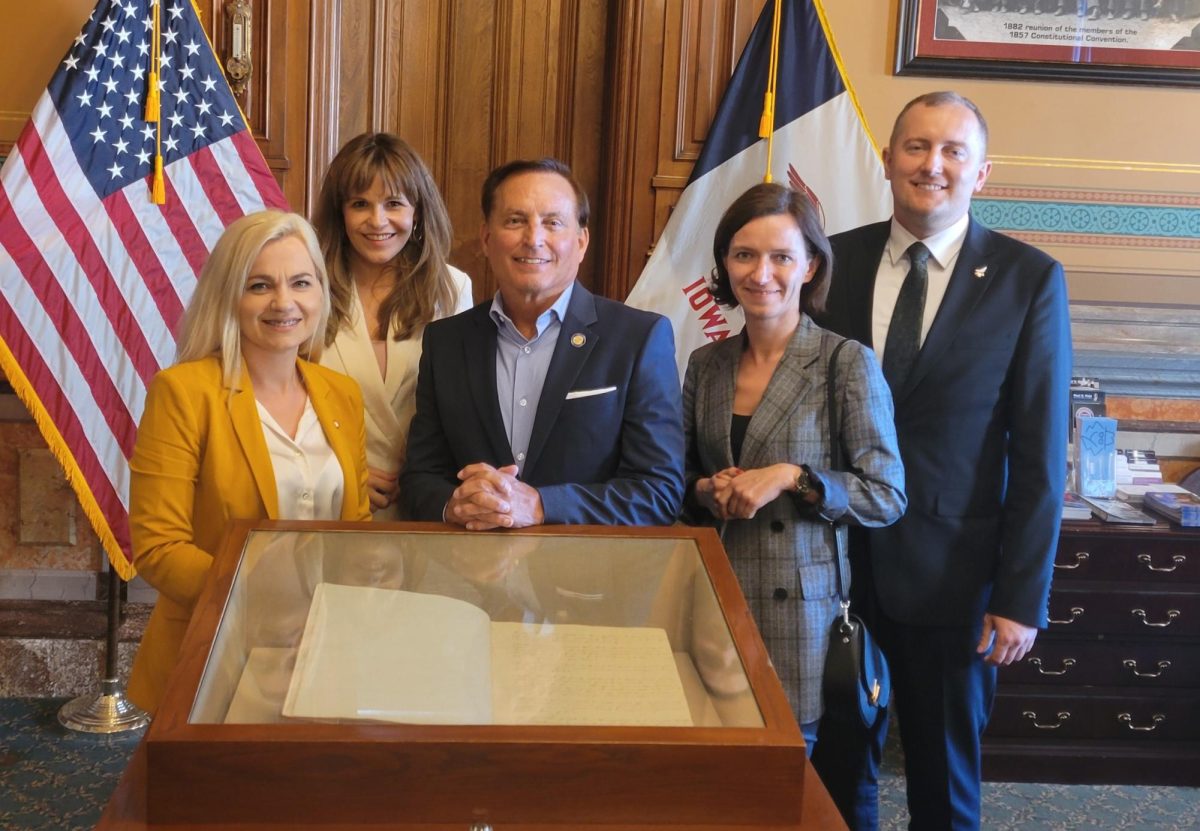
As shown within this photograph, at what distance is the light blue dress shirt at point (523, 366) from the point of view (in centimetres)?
224

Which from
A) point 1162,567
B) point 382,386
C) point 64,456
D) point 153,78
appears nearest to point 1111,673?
point 1162,567

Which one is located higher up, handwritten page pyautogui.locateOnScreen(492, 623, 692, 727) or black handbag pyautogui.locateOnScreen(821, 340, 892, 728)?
handwritten page pyautogui.locateOnScreen(492, 623, 692, 727)

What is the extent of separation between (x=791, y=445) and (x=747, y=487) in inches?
7.1

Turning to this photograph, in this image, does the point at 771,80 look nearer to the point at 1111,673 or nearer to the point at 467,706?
the point at 1111,673

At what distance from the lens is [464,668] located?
125 centimetres

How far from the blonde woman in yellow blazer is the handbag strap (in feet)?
2.95

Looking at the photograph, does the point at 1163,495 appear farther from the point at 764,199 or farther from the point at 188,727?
the point at 188,727

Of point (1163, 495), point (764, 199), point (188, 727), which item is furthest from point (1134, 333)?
point (188, 727)

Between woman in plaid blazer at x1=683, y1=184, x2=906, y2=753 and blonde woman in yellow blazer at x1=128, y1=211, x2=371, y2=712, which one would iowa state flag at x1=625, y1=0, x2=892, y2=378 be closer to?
woman in plaid blazer at x1=683, y1=184, x2=906, y2=753

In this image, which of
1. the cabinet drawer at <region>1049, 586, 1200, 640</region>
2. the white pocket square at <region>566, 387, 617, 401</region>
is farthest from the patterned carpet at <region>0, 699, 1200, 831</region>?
the white pocket square at <region>566, 387, 617, 401</region>

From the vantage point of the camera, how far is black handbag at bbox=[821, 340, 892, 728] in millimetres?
2232

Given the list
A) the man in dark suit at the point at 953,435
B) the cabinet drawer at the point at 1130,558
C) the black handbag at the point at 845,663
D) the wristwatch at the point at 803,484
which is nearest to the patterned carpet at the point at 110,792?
the cabinet drawer at the point at 1130,558

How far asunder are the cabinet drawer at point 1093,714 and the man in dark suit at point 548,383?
2042 mm

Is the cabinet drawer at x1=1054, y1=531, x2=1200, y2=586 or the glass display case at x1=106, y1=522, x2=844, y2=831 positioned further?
the cabinet drawer at x1=1054, y1=531, x2=1200, y2=586
